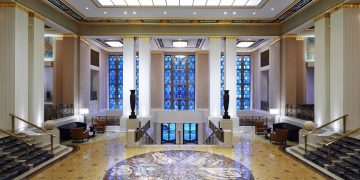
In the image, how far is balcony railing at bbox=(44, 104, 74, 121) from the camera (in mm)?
13062

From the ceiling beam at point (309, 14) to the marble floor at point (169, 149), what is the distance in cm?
636

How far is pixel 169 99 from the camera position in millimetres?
22234

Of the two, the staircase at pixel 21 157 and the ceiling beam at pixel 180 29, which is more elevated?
the ceiling beam at pixel 180 29

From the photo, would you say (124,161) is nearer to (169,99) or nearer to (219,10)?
(219,10)

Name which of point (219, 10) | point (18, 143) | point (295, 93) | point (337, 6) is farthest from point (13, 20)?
point (295, 93)

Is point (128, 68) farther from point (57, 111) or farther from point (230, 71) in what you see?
point (230, 71)

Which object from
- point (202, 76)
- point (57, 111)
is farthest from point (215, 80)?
point (57, 111)

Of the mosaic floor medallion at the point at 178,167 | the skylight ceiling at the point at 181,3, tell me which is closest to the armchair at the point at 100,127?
the mosaic floor medallion at the point at 178,167

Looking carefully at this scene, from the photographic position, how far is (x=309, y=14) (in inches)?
485

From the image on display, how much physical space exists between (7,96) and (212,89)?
10.7m

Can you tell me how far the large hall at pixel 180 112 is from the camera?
8227mm

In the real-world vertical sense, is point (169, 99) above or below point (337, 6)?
below

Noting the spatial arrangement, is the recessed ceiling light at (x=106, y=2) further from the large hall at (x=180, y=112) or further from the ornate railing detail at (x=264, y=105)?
the ornate railing detail at (x=264, y=105)

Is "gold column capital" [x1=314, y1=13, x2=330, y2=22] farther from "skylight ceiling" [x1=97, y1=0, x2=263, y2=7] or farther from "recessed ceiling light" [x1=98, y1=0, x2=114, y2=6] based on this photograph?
"recessed ceiling light" [x1=98, y1=0, x2=114, y2=6]
